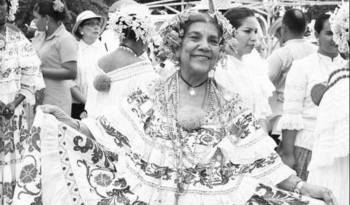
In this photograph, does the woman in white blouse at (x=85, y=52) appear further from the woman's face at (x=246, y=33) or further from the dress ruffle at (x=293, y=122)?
the dress ruffle at (x=293, y=122)

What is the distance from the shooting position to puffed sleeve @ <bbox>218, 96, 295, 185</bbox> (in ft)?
16.9

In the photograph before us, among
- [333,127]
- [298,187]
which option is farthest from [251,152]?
[333,127]

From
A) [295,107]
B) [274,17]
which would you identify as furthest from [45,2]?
[274,17]

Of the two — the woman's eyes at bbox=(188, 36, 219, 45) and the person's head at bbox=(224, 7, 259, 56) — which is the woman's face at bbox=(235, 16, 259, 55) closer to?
the person's head at bbox=(224, 7, 259, 56)

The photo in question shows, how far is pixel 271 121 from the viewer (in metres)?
9.32

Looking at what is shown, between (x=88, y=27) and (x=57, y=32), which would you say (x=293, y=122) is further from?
(x=88, y=27)

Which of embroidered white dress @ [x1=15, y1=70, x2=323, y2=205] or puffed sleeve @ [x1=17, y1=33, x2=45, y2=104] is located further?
puffed sleeve @ [x1=17, y1=33, x2=45, y2=104]

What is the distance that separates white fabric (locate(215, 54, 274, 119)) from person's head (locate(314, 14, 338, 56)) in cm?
83

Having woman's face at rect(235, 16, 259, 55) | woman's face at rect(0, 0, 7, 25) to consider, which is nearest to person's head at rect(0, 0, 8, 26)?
woman's face at rect(0, 0, 7, 25)

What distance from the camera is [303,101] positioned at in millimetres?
7832

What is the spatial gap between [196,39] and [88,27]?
266 inches

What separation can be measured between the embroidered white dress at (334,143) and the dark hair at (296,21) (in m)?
4.30

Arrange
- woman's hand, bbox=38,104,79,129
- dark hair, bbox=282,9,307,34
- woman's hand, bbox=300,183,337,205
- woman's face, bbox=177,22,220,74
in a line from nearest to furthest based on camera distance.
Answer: woman's hand, bbox=300,183,337,205 → woman's face, bbox=177,22,220,74 → woman's hand, bbox=38,104,79,129 → dark hair, bbox=282,9,307,34

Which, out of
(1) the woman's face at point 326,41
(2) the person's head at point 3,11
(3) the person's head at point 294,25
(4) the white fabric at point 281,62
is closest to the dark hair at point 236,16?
(1) the woman's face at point 326,41
